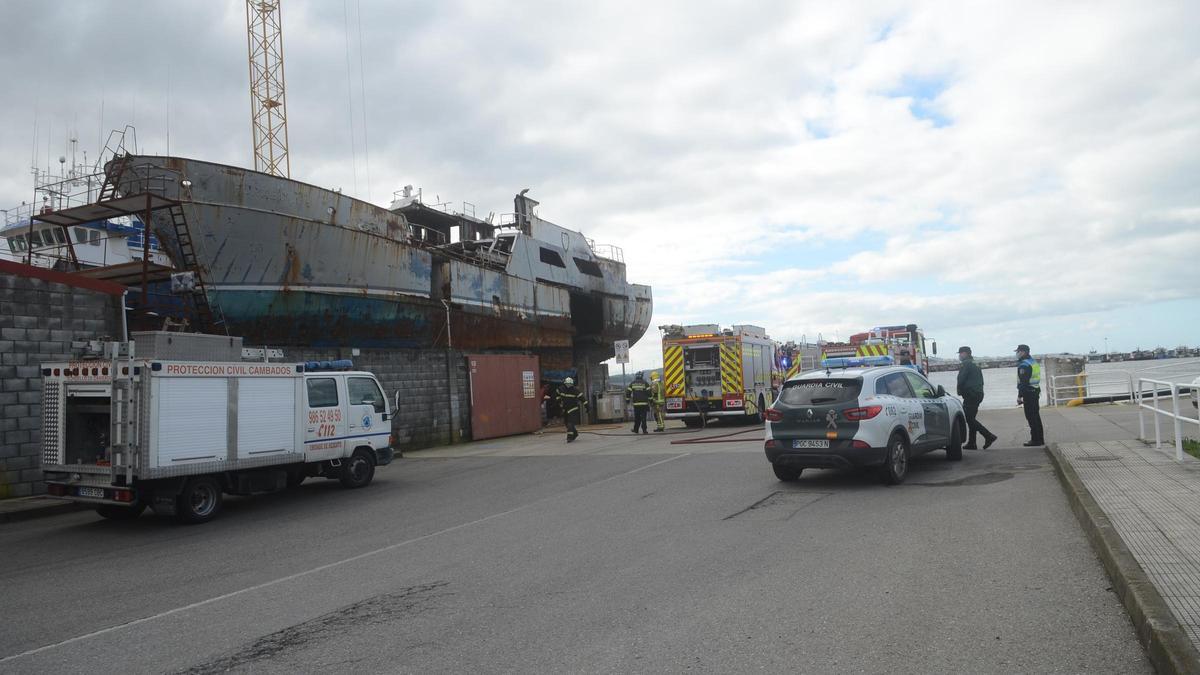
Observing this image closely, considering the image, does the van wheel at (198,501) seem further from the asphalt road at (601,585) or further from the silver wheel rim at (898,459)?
the silver wheel rim at (898,459)

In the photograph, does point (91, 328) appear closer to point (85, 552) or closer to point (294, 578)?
point (85, 552)

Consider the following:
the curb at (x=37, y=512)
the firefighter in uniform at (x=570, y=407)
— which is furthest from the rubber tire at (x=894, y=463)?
the curb at (x=37, y=512)

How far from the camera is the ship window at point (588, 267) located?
36.1m

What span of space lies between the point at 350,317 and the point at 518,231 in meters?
11.0

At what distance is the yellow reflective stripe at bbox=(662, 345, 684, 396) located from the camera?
2220 centimetres

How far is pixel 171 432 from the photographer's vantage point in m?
9.32

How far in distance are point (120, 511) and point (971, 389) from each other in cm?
1284

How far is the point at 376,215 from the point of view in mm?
23094

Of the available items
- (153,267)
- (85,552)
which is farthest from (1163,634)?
(153,267)

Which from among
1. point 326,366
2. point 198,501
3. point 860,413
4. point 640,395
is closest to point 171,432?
point 198,501

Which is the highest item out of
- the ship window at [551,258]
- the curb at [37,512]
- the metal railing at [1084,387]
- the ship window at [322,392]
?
the ship window at [551,258]

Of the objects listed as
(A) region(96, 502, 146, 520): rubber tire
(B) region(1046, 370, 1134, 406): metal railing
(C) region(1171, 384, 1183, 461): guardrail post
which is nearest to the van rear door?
(A) region(96, 502, 146, 520): rubber tire

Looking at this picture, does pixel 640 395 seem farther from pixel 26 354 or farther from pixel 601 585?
pixel 601 585

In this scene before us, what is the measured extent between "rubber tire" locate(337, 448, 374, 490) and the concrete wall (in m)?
4.54
